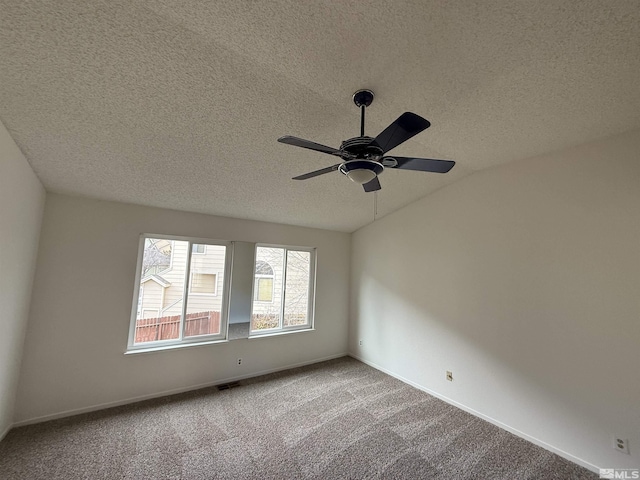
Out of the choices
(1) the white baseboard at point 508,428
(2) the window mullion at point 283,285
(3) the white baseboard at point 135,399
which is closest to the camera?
(1) the white baseboard at point 508,428

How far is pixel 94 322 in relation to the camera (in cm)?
298

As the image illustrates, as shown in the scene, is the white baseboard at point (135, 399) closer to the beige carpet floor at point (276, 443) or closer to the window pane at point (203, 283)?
the beige carpet floor at point (276, 443)

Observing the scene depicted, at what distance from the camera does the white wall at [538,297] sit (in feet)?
7.16

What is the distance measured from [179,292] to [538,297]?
4153mm

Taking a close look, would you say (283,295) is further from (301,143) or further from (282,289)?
(301,143)

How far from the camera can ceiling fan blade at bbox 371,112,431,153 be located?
128cm

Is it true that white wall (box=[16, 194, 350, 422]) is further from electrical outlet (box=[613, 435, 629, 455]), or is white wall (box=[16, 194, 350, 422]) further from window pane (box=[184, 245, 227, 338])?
electrical outlet (box=[613, 435, 629, 455])

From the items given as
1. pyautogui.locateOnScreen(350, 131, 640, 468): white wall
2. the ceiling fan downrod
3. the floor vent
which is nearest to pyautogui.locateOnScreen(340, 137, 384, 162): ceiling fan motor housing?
the ceiling fan downrod

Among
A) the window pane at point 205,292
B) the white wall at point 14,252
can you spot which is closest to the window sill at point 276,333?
the window pane at point 205,292

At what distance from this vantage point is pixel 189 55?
1547 mm

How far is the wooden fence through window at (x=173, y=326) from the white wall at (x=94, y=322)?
0.20 metres

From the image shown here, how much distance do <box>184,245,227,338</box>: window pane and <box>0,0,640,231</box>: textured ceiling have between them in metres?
1.30

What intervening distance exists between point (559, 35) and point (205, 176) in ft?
9.30

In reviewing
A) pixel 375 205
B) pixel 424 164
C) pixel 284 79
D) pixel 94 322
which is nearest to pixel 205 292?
pixel 94 322
